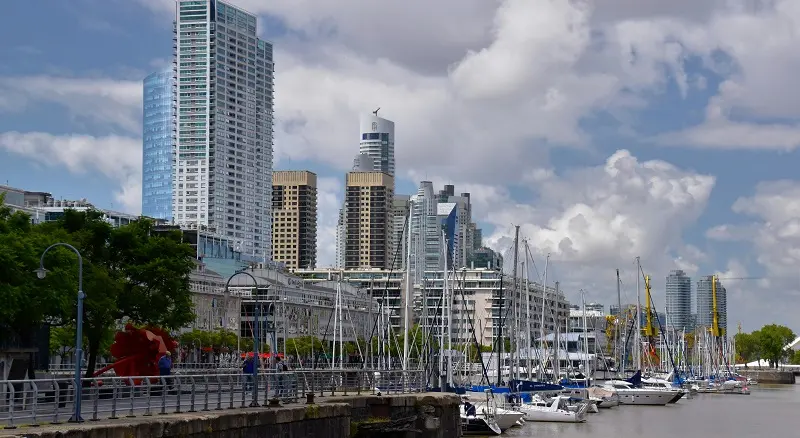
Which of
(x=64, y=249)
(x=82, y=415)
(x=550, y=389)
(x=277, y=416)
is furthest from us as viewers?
(x=550, y=389)

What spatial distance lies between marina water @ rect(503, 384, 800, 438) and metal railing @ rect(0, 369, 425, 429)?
35132mm

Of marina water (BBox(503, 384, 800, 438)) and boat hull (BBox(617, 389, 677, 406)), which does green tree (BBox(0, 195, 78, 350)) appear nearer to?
marina water (BBox(503, 384, 800, 438))

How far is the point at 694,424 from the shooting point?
123 meters

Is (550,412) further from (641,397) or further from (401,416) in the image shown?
(401,416)

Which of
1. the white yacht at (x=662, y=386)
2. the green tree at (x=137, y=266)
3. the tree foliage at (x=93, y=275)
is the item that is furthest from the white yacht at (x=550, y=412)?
the white yacht at (x=662, y=386)

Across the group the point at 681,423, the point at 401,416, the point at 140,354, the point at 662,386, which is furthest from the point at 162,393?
the point at 662,386

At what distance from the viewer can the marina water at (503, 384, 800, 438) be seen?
107000 mm

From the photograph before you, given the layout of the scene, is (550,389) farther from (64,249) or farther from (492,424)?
(64,249)

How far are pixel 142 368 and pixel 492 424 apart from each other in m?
40.1

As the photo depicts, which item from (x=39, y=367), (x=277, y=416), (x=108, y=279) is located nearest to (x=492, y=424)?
(x=108, y=279)

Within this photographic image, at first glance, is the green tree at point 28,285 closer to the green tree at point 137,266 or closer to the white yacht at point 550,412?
the green tree at point 137,266

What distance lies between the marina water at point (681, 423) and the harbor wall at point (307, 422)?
1366 inches

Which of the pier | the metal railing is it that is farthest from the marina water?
the pier

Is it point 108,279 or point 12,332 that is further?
point 108,279
